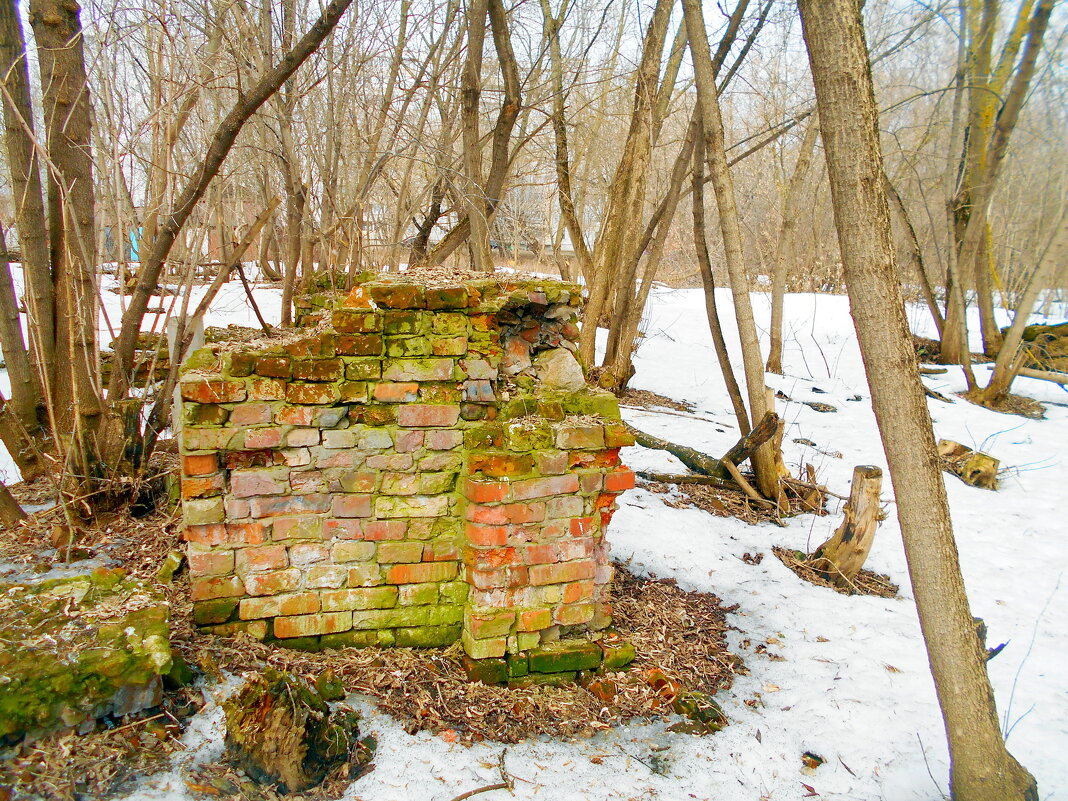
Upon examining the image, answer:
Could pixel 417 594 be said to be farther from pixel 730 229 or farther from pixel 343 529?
pixel 730 229

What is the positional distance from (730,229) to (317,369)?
368cm

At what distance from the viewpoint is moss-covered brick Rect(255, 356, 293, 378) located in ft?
8.68

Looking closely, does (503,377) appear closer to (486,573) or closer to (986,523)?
(486,573)

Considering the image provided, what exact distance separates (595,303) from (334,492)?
16.6 ft

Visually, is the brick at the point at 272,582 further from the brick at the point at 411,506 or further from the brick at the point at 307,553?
the brick at the point at 411,506

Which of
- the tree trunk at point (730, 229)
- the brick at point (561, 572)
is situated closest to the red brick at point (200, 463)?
the brick at point (561, 572)

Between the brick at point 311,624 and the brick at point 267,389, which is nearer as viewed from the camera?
the brick at point 267,389

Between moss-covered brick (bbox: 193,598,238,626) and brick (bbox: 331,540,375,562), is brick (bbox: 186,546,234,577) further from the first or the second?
brick (bbox: 331,540,375,562)

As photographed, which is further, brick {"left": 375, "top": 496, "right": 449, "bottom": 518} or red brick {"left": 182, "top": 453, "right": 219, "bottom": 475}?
brick {"left": 375, "top": 496, "right": 449, "bottom": 518}

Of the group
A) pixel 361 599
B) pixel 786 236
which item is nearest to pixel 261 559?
pixel 361 599

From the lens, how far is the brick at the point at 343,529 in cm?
278

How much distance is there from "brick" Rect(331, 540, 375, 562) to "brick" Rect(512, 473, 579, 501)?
69cm

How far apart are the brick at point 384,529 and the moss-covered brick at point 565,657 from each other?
813 mm

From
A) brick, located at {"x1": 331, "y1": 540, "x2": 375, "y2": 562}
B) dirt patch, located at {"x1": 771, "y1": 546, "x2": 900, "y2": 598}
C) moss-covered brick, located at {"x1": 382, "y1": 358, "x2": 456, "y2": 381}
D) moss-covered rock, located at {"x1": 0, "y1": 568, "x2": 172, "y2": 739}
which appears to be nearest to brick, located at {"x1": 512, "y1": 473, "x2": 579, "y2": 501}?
moss-covered brick, located at {"x1": 382, "y1": 358, "x2": 456, "y2": 381}
